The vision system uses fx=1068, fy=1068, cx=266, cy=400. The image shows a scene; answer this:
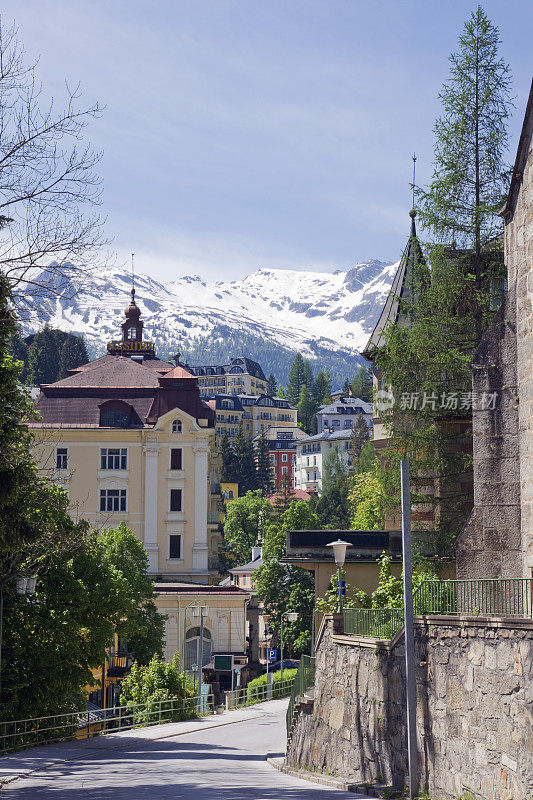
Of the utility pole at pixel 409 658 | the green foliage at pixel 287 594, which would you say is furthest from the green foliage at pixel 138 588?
the utility pole at pixel 409 658

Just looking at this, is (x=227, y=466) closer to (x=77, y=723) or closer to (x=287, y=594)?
(x=287, y=594)

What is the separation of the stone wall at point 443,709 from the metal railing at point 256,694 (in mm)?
28038

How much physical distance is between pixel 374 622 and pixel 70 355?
500ft

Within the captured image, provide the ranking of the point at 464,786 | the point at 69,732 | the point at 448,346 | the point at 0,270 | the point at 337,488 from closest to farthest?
the point at 464,786, the point at 0,270, the point at 448,346, the point at 69,732, the point at 337,488

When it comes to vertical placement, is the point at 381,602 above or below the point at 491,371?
below

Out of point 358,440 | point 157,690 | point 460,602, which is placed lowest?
point 157,690

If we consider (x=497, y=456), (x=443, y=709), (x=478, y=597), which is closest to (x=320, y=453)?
(x=497, y=456)

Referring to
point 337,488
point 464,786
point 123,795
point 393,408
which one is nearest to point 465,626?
point 464,786

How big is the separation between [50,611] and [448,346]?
12814 millimetres

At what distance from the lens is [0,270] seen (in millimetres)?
16438

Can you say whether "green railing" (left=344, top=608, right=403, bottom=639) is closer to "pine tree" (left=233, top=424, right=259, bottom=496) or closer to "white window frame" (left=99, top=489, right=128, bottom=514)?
"white window frame" (left=99, top=489, right=128, bottom=514)

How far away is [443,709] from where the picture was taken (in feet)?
50.5

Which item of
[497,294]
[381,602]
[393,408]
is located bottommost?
[381,602]

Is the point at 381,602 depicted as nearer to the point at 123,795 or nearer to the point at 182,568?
the point at 123,795
